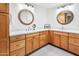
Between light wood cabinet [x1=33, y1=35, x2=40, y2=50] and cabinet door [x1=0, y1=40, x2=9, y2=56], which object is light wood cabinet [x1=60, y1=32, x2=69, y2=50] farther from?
cabinet door [x1=0, y1=40, x2=9, y2=56]

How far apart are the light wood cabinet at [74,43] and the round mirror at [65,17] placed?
398 millimetres

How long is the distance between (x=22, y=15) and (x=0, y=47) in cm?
86

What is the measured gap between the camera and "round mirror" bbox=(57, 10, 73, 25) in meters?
2.37

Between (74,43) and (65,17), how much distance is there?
0.71 meters

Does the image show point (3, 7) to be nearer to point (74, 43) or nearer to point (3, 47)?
point (3, 47)

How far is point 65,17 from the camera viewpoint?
8.29ft

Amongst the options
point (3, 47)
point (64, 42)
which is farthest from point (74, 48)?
point (3, 47)

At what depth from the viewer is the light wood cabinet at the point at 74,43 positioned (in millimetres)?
2521

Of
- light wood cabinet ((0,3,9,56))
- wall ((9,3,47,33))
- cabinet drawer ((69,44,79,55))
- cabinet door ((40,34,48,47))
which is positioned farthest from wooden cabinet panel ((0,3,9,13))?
cabinet drawer ((69,44,79,55))

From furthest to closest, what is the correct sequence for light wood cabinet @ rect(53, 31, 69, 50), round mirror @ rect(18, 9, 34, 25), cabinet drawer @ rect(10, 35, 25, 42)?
light wood cabinet @ rect(53, 31, 69, 50), round mirror @ rect(18, 9, 34, 25), cabinet drawer @ rect(10, 35, 25, 42)

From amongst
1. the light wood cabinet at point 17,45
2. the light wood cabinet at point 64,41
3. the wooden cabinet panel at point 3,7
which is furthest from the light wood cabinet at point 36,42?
the wooden cabinet panel at point 3,7

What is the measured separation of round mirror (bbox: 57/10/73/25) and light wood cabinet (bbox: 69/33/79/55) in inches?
15.7

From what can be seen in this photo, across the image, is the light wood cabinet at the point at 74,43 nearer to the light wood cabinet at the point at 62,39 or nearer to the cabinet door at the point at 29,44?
the light wood cabinet at the point at 62,39

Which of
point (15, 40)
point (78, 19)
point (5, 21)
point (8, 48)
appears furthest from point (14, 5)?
point (78, 19)
